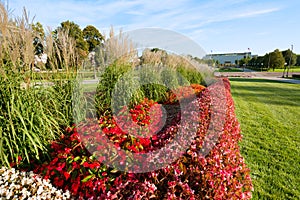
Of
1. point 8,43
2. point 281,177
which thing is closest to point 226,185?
point 281,177

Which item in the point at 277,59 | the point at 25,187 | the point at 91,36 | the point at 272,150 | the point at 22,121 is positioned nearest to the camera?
the point at 25,187

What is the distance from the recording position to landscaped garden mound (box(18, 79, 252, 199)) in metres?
1.52

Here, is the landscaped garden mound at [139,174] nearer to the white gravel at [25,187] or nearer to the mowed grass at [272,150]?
the white gravel at [25,187]

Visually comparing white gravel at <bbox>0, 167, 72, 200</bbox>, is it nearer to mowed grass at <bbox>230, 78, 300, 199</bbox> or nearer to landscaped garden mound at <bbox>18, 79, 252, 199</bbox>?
landscaped garden mound at <bbox>18, 79, 252, 199</bbox>

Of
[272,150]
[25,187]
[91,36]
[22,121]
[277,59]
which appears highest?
[91,36]

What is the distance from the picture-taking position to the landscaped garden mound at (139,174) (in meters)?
1.52

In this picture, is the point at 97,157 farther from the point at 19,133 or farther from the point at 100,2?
the point at 100,2

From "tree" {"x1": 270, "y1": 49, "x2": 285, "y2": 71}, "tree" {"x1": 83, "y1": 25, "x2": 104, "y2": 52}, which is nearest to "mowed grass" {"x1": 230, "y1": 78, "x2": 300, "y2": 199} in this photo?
"tree" {"x1": 83, "y1": 25, "x2": 104, "y2": 52}

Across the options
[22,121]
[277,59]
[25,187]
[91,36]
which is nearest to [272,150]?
[25,187]

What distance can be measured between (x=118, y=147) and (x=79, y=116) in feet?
2.88

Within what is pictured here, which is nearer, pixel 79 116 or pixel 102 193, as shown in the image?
pixel 102 193

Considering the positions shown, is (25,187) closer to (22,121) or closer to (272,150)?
(22,121)

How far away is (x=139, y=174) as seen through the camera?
179 centimetres

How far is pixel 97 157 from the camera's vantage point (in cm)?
195
